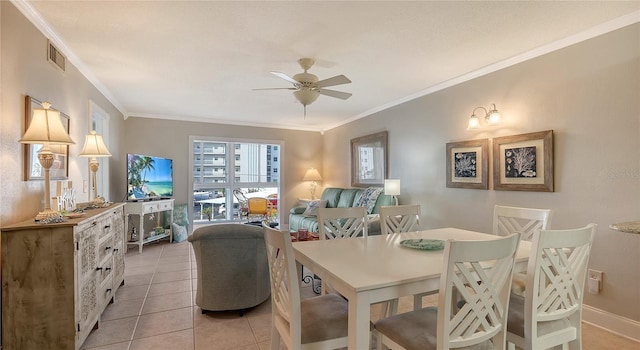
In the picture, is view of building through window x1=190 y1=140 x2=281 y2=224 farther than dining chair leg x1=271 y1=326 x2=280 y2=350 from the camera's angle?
Yes

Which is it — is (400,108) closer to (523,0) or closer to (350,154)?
(350,154)

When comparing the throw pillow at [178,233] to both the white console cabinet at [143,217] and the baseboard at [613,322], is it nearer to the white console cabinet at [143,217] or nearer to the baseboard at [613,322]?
the white console cabinet at [143,217]

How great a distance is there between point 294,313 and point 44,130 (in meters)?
2.02

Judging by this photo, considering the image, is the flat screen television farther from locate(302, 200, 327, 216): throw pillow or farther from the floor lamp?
the floor lamp

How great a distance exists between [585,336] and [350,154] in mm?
4335

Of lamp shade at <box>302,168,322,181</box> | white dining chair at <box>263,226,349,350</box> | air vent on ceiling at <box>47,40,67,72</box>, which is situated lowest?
white dining chair at <box>263,226,349,350</box>

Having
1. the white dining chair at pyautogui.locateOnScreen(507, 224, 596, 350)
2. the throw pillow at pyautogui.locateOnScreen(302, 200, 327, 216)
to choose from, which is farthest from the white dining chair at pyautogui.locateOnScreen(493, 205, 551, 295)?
the throw pillow at pyautogui.locateOnScreen(302, 200, 327, 216)

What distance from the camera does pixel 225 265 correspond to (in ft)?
8.70

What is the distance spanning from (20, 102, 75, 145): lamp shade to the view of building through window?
4.36 metres

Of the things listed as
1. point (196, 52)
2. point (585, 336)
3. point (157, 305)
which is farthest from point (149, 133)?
point (585, 336)

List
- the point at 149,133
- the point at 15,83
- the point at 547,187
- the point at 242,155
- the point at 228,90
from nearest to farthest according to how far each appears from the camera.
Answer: the point at 15,83 → the point at 547,187 → the point at 228,90 → the point at 149,133 → the point at 242,155

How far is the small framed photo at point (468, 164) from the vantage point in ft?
11.0

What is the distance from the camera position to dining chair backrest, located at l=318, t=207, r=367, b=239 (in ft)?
8.09

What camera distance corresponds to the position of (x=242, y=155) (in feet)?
22.8
